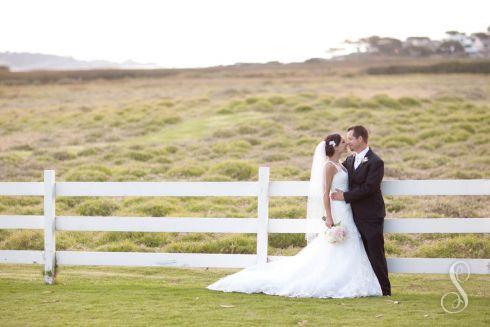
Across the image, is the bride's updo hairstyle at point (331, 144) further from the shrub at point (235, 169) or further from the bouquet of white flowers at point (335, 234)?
the shrub at point (235, 169)

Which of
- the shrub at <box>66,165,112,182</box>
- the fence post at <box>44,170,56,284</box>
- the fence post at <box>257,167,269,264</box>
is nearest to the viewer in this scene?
the fence post at <box>257,167,269,264</box>

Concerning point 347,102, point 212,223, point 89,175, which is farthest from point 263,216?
point 347,102

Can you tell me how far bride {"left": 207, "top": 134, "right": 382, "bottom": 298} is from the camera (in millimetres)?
8562

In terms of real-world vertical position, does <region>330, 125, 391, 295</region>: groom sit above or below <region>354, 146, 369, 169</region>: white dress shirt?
below

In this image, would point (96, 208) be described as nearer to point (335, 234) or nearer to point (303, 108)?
point (335, 234)

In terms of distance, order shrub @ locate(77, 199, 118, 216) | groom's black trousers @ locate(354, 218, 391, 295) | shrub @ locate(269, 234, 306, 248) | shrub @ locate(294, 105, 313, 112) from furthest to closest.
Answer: shrub @ locate(294, 105, 313, 112)
shrub @ locate(77, 199, 118, 216)
shrub @ locate(269, 234, 306, 248)
groom's black trousers @ locate(354, 218, 391, 295)

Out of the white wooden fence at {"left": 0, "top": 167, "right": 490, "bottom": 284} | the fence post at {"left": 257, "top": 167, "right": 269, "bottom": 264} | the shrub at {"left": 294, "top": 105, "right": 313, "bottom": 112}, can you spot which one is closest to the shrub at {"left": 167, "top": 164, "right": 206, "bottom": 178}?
the shrub at {"left": 294, "top": 105, "right": 313, "bottom": 112}

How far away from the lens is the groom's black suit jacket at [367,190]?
8.57 m

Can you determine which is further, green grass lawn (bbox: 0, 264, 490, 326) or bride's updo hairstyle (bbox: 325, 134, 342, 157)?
bride's updo hairstyle (bbox: 325, 134, 342, 157)

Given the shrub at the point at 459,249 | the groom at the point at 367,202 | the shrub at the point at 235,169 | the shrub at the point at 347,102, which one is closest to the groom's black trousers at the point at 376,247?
the groom at the point at 367,202

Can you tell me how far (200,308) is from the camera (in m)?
8.02

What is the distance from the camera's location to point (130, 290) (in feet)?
30.2

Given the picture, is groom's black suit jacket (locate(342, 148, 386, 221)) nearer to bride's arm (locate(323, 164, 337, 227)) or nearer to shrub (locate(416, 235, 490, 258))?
bride's arm (locate(323, 164, 337, 227))

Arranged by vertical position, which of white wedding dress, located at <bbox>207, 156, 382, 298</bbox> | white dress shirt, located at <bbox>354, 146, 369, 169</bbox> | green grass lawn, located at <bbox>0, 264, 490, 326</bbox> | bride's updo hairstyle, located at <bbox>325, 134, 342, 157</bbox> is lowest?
green grass lawn, located at <bbox>0, 264, 490, 326</bbox>
